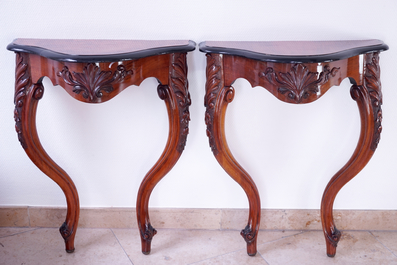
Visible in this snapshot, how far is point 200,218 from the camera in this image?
207 cm

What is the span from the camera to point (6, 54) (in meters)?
1.85

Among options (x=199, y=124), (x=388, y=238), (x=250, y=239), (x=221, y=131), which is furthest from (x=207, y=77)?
(x=388, y=238)

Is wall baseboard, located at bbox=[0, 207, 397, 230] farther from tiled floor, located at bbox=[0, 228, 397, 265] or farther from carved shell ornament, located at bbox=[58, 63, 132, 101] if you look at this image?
carved shell ornament, located at bbox=[58, 63, 132, 101]

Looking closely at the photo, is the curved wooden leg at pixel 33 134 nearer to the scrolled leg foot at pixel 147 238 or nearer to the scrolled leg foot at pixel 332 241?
the scrolled leg foot at pixel 147 238

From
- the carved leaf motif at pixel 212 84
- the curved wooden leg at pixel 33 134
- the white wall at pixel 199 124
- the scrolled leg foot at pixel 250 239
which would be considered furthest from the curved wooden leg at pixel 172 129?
the scrolled leg foot at pixel 250 239

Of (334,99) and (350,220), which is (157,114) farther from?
(350,220)

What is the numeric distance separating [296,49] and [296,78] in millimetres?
164

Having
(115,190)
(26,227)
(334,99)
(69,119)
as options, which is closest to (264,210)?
(334,99)

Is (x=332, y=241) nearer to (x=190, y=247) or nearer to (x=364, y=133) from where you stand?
(x=364, y=133)

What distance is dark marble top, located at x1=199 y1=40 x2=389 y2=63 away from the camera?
1.41m

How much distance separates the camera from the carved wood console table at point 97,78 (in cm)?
145

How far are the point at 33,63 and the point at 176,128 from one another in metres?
0.67

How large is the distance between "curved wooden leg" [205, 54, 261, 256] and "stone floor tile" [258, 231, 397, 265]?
0.43 feet

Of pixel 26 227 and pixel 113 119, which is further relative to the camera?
pixel 26 227
